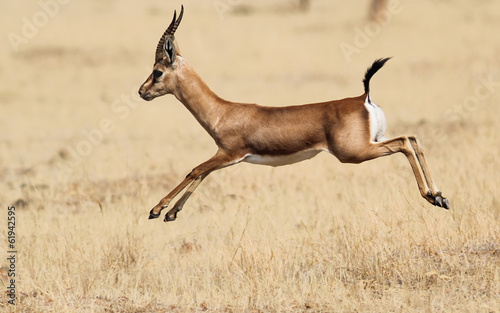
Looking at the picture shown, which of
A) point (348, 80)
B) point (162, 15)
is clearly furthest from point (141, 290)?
point (162, 15)

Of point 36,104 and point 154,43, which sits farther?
point 154,43

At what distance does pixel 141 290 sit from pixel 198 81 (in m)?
2.31

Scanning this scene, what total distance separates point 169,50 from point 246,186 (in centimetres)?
414

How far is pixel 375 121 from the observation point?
746 centimetres

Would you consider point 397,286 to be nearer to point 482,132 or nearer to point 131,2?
point 482,132

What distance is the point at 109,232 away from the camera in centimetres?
921

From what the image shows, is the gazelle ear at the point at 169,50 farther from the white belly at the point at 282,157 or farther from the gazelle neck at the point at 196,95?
the white belly at the point at 282,157
